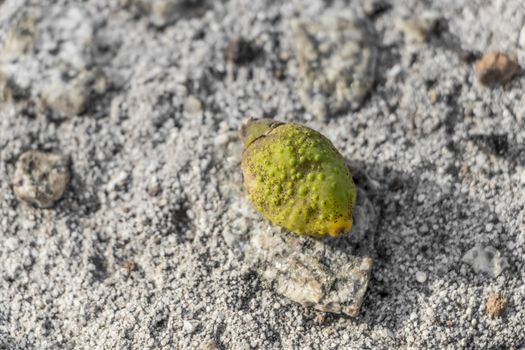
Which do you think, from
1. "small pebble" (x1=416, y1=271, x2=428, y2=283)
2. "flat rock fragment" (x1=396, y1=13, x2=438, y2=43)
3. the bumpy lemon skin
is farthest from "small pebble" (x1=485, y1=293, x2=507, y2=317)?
"flat rock fragment" (x1=396, y1=13, x2=438, y2=43)

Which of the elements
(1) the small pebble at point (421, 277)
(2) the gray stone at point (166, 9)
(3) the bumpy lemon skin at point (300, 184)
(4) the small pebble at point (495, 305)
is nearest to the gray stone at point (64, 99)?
(2) the gray stone at point (166, 9)

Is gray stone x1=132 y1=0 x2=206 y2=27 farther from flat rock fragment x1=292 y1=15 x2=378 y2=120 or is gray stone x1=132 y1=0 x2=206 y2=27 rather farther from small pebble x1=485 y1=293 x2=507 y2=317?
small pebble x1=485 y1=293 x2=507 y2=317

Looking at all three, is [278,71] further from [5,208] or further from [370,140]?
[5,208]

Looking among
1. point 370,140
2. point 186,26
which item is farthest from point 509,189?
point 186,26

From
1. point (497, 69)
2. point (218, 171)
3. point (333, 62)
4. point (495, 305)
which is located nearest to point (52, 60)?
point (218, 171)

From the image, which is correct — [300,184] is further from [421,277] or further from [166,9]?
[166,9]
